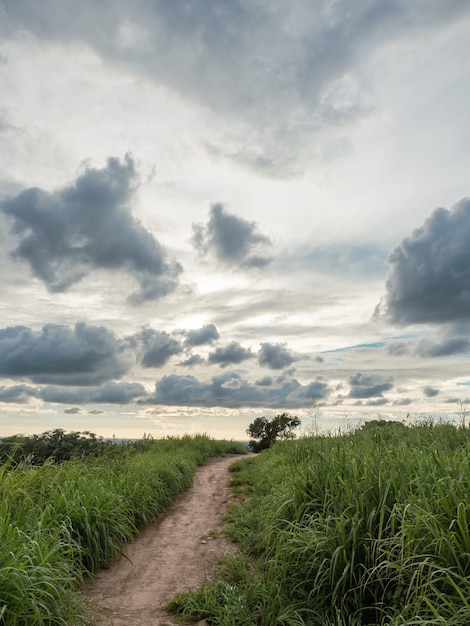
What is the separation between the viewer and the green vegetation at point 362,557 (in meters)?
4.13

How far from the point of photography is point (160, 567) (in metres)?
6.82

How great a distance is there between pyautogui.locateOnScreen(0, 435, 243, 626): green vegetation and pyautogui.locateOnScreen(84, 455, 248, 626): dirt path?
29cm

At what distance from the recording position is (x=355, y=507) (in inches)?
212

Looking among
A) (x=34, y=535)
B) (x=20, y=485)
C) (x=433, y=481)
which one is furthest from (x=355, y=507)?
(x=20, y=485)

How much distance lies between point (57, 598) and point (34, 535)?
841 millimetres

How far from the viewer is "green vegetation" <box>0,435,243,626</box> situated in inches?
169

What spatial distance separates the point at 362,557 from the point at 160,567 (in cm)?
337

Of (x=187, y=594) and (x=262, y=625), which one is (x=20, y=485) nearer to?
(x=187, y=594)

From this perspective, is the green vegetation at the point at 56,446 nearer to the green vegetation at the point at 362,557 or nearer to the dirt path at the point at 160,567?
the dirt path at the point at 160,567

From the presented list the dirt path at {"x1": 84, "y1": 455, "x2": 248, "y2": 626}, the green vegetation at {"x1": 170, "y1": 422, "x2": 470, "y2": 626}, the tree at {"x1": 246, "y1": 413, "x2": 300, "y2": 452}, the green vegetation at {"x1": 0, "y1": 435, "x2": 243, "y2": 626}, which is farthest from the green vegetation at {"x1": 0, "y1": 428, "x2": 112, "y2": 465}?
the tree at {"x1": 246, "y1": 413, "x2": 300, "y2": 452}

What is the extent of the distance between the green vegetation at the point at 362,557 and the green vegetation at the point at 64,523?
151cm

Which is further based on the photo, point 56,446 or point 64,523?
point 56,446

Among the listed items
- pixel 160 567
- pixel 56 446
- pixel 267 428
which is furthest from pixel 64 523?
pixel 267 428

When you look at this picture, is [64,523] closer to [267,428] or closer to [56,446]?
[56,446]
